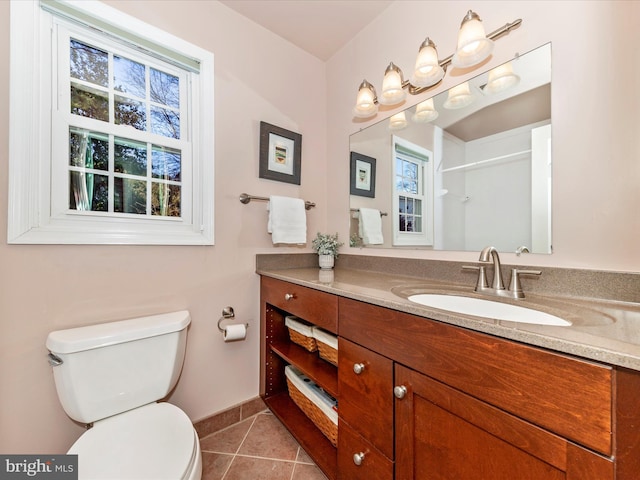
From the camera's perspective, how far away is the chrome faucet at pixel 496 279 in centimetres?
100

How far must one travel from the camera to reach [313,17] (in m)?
1.64

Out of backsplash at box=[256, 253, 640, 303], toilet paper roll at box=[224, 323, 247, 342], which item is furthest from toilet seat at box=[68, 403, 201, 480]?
backsplash at box=[256, 253, 640, 303]

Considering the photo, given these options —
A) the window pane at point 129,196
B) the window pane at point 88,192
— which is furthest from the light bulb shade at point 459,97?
the window pane at point 88,192

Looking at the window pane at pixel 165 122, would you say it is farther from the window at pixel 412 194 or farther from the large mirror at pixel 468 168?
the window at pixel 412 194

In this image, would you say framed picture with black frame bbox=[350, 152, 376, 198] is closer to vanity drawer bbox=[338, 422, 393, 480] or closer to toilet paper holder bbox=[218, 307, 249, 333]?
toilet paper holder bbox=[218, 307, 249, 333]

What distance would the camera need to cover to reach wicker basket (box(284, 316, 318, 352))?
144cm

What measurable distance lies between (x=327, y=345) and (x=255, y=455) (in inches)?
25.9

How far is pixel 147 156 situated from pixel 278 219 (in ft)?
2.42

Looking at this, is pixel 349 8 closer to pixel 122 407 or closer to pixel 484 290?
pixel 484 290

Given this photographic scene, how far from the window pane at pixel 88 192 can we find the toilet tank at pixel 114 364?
0.52 meters

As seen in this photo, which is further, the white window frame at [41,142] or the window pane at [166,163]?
the window pane at [166,163]

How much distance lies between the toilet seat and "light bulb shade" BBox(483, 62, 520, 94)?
1782 mm

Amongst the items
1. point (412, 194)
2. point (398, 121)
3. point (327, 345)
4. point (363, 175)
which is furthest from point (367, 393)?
point (398, 121)

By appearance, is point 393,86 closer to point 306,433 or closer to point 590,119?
point 590,119
